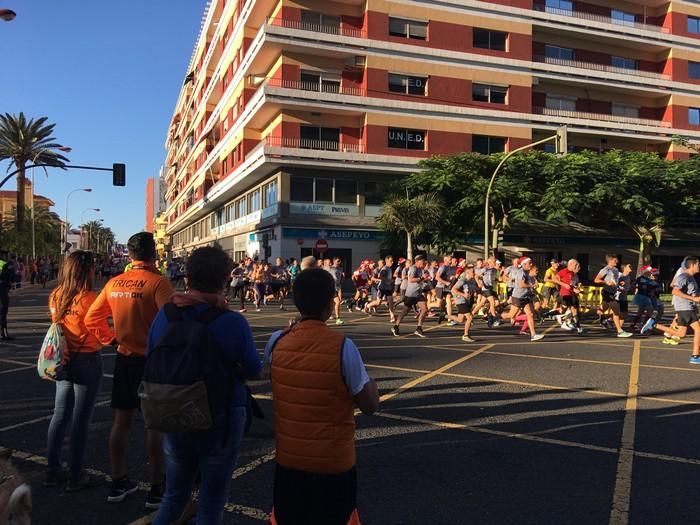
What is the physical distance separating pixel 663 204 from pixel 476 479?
102ft

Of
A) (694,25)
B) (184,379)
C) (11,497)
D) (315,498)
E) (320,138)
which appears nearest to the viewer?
(11,497)

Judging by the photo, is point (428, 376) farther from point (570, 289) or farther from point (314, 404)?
point (570, 289)

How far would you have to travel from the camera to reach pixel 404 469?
169 inches

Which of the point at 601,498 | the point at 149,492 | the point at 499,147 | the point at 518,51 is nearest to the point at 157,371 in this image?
the point at 149,492

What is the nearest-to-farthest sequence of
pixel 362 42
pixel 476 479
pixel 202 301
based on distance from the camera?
pixel 202 301
pixel 476 479
pixel 362 42

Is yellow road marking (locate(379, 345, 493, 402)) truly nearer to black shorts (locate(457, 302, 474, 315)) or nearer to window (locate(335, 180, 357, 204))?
black shorts (locate(457, 302, 474, 315))

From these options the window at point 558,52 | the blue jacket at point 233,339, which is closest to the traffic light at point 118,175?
the window at point 558,52

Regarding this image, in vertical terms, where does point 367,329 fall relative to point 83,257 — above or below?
below

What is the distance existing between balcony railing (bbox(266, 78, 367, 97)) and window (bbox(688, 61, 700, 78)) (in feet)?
77.7

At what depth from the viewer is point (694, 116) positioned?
1473 inches

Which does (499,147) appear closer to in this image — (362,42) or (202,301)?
(362,42)

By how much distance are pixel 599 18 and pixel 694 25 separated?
326 inches

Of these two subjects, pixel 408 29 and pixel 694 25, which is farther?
pixel 694 25

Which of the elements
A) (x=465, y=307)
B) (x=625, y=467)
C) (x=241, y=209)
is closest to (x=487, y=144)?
(x=241, y=209)
